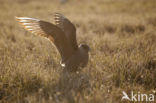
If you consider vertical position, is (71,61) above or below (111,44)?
above

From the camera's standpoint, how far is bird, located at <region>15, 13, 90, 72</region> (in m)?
2.56

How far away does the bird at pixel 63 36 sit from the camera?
8.41ft

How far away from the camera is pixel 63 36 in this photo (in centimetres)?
259

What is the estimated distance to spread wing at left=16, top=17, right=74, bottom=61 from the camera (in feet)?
8.40

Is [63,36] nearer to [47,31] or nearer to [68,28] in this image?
[68,28]

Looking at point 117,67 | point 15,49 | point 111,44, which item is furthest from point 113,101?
point 15,49

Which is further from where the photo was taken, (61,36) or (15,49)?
(15,49)

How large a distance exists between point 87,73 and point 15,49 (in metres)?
1.90

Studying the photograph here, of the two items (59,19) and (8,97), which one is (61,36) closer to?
(59,19)

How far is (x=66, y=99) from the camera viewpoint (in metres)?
2.21

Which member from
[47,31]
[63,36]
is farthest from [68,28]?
[47,31]

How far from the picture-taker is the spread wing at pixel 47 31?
2561 mm

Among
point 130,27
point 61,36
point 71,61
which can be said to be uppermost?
point 61,36

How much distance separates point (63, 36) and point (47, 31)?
0.25 meters
